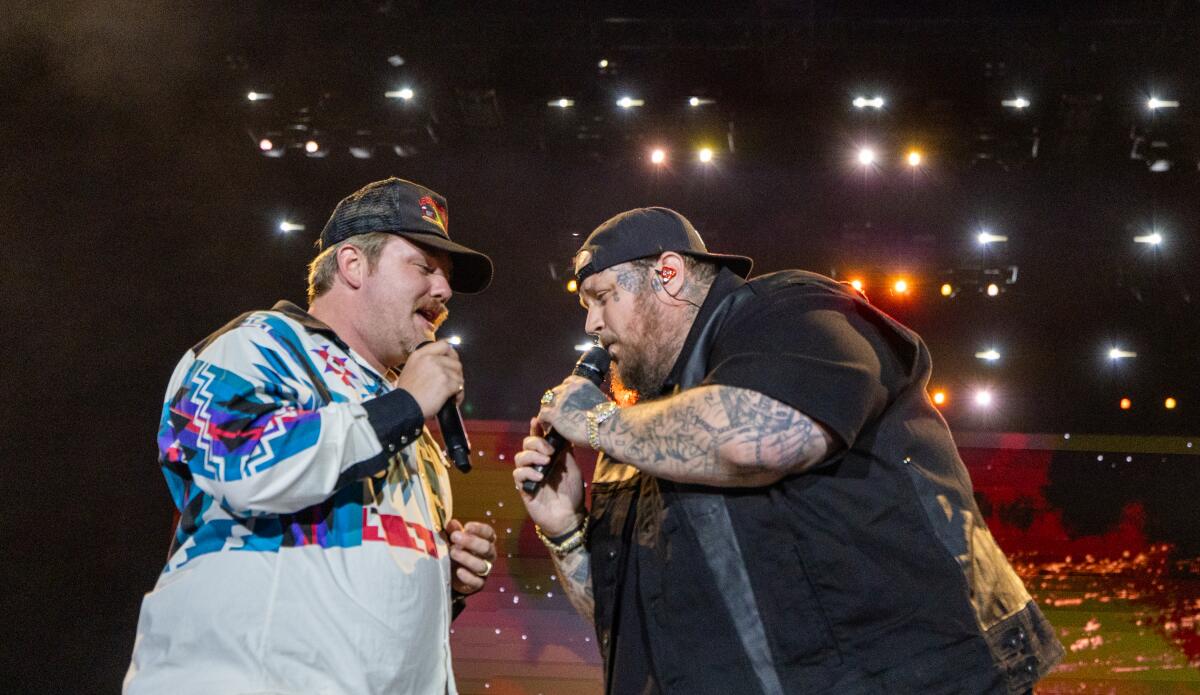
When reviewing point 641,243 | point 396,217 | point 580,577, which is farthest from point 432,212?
point 580,577

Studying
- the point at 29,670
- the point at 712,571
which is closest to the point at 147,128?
the point at 29,670

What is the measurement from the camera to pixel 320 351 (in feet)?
6.52

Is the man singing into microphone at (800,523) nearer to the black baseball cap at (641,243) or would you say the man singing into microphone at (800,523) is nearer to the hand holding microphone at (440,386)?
the black baseball cap at (641,243)

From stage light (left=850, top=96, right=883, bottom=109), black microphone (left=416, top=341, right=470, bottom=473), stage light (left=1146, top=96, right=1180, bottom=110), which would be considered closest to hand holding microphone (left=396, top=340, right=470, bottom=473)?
black microphone (left=416, top=341, right=470, bottom=473)

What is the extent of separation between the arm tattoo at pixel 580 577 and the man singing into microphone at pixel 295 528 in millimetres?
401

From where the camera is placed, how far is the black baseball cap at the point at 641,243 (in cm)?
226

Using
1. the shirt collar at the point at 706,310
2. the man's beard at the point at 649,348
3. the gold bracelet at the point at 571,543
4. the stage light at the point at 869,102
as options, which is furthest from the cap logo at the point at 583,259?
the stage light at the point at 869,102

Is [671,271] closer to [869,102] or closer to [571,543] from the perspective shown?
[571,543]

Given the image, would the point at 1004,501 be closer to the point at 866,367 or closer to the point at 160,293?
the point at 866,367

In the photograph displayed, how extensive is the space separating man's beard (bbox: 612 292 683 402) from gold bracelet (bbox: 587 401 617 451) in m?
0.24

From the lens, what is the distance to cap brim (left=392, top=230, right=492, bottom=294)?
2.20 m

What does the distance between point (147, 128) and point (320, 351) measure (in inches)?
144

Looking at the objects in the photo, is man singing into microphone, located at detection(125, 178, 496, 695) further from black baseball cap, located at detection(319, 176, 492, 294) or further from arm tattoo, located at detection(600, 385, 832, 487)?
arm tattoo, located at detection(600, 385, 832, 487)

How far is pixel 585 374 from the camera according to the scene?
223 centimetres
